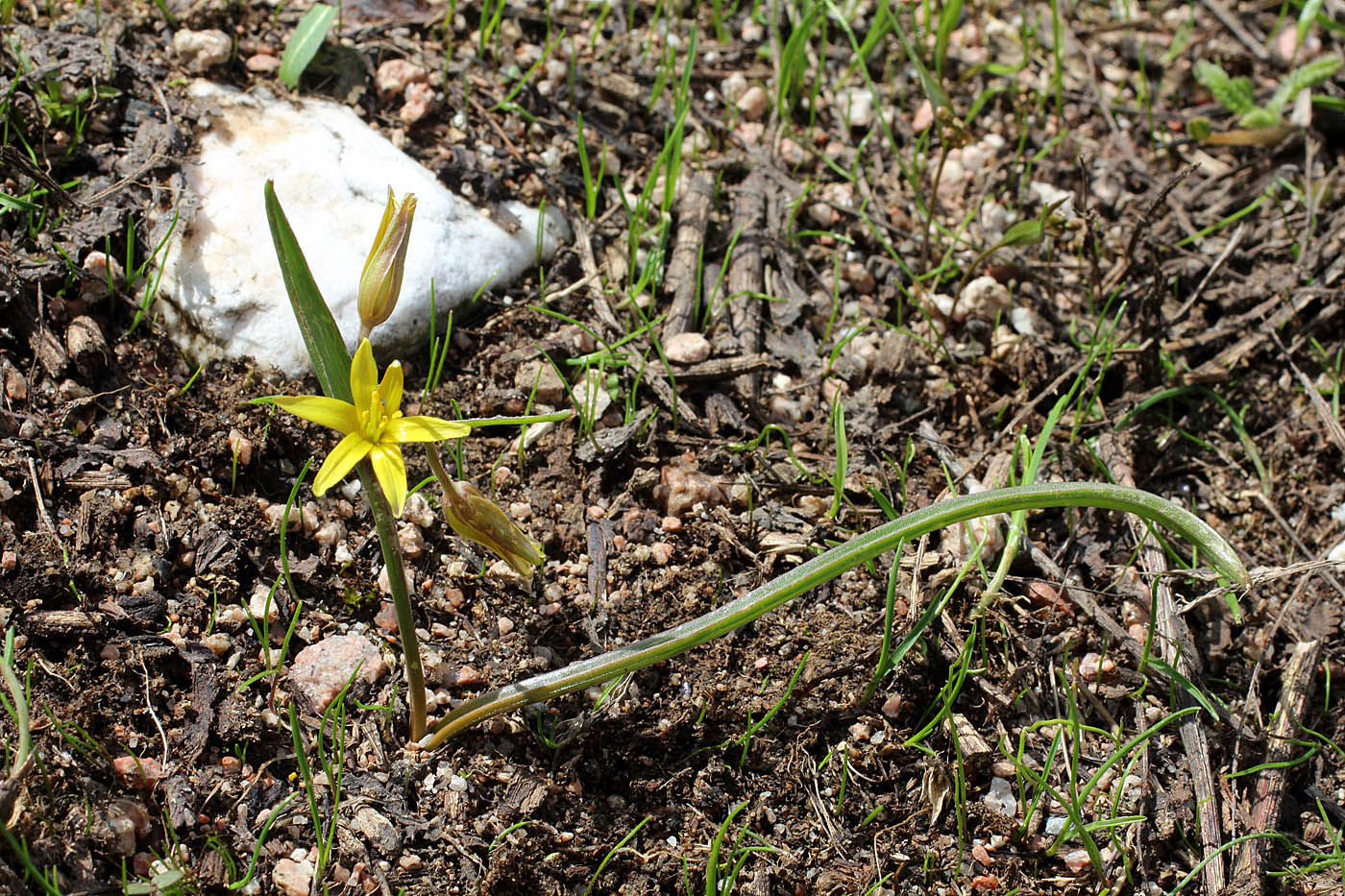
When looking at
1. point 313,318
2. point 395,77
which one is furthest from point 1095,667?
point 395,77

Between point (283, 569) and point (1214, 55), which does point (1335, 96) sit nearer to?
point (1214, 55)

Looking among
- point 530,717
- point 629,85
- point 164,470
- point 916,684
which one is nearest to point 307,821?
point 530,717

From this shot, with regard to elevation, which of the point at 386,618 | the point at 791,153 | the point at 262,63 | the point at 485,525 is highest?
the point at 262,63

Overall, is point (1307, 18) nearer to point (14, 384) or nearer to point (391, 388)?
point (391, 388)

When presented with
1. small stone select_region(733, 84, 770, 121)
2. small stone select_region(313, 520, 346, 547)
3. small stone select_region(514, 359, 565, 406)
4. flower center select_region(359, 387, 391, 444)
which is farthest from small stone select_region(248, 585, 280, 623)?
small stone select_region(733, 84, 770, 121)

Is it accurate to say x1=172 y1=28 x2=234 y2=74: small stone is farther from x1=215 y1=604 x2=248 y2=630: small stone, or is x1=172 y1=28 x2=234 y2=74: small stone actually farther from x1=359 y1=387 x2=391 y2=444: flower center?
x1=359 y1=387 x2=391 y2=444: flower center

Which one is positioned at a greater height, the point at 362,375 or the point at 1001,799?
the point at 362,375

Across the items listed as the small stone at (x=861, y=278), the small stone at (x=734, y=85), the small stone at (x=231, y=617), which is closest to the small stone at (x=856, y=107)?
the small stone at (x=734, y=85)
